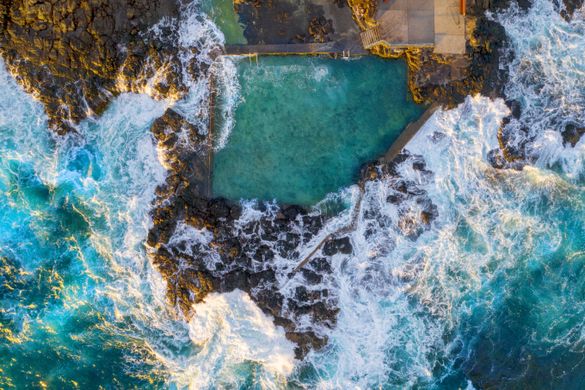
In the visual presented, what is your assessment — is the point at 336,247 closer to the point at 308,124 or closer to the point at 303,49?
the point at 308,124

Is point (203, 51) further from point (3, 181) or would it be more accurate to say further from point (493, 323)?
point (493, 323)

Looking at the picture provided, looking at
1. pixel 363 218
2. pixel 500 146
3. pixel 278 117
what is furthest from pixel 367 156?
pixel 500 146

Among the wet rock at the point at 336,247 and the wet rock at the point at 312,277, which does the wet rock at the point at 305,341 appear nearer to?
the wet rock at the point at 312,277

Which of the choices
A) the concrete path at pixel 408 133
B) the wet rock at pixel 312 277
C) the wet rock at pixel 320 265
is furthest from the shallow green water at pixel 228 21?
the wet rock at pixel 312 277

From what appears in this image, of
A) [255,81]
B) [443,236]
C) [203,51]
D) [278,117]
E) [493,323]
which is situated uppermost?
[203,51]

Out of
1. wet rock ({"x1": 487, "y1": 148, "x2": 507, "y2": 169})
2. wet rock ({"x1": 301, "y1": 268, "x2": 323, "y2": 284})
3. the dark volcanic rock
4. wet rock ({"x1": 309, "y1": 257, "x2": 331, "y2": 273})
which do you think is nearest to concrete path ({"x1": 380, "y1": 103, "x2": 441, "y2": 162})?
wet rock ({"x1": 487, "y1": 148, "x2": 507, "y2": 169})

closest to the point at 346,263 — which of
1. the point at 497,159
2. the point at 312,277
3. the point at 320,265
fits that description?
the point at 320,265

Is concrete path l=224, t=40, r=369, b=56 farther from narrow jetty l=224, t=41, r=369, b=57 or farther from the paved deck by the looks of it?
the paved deck
